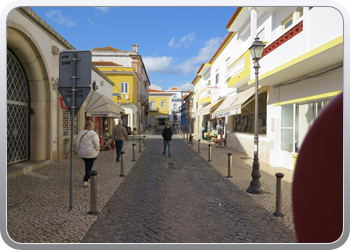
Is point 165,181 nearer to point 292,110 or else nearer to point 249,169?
point 249,169

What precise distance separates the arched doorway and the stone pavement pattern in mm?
3962

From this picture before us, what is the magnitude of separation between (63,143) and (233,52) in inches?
457

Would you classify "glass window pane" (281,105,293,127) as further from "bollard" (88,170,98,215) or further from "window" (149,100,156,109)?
"window" (149,100,156,109)

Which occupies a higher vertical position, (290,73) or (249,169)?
(290,73)

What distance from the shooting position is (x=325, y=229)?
1504mm

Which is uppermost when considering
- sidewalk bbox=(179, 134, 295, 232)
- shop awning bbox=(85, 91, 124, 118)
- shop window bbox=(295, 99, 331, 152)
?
shop awning bbox=(85, 91, 124, 118)

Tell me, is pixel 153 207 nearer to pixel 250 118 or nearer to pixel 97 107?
pixel 97 107

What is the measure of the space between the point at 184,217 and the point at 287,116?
6.20 metres

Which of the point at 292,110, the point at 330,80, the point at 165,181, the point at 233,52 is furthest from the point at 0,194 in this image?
the point at 233,52

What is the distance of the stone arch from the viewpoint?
765cm

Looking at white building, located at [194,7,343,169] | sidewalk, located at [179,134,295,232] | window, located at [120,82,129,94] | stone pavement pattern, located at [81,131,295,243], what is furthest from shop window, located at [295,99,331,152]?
window, located at [120,82,129,94]

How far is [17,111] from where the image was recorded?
7391 millimetres

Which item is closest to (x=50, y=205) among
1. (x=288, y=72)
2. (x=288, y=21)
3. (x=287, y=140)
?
(x=288, y=72)

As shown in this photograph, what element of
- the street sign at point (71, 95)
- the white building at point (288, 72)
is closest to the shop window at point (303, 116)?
the white building at point (288, 72)
